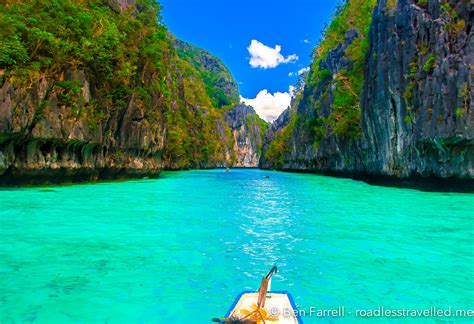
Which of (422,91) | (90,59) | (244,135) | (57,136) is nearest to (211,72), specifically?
(244,135)

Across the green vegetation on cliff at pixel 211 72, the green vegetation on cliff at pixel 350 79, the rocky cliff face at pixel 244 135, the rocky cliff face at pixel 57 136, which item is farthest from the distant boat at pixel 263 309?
the green vegetation on cliff at pixel 211 72

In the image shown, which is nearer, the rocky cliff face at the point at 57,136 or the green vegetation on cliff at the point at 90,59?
the rocky cliff face at the point at 57,136

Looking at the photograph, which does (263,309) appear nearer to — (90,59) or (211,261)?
(211,261)

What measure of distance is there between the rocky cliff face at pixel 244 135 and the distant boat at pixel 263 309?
106 metres

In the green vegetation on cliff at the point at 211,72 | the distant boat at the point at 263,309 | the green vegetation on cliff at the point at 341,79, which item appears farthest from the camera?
the green vegetation on cliff at the point at 211,72

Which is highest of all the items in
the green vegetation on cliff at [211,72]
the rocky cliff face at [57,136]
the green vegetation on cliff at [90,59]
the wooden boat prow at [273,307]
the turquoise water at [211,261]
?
the green vegetation on cliff at [211,72]

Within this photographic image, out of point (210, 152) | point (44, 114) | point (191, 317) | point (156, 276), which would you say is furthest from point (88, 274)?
point (210, 152)

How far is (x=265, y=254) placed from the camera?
22.4 feet

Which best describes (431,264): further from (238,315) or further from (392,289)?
(238,315)

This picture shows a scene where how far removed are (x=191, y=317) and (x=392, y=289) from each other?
10.5 feet

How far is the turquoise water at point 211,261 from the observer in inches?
177

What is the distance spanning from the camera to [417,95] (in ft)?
63.7

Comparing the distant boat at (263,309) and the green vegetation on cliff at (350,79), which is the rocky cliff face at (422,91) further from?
the distant boat at (263,309)

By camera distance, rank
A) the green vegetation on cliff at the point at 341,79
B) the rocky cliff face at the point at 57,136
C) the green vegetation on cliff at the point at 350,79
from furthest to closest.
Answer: the green vegetation on cliff at the point at 341,79, the green vegetation on cliff at the point at 350,79, the rocky cliff face at the point at 57,136
